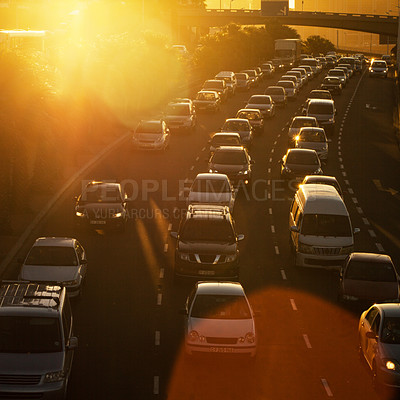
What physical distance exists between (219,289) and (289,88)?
61.9 m

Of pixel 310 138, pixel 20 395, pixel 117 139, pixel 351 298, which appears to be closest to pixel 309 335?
pixel 351 298

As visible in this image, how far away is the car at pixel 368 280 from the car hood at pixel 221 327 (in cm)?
539

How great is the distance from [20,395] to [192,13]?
162234 millimetres

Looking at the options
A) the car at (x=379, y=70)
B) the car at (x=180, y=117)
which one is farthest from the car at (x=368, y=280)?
the car at (x=379, y=70)

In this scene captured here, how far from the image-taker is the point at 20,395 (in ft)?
53.6

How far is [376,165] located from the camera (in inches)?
2002

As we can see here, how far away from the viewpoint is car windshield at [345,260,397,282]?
24170mm

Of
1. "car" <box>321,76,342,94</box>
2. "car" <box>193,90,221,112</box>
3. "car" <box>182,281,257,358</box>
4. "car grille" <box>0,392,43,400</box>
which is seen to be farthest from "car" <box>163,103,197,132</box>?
"car grille" <box>0,392,43,400</box>

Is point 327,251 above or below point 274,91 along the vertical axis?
above

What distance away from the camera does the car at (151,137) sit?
166 ft

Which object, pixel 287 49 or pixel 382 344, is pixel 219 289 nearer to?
pixel 382 344

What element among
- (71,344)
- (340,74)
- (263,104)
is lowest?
(340,74)

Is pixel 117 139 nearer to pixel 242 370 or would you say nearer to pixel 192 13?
pixel 242 370

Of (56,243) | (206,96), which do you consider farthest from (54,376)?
(206,96)
